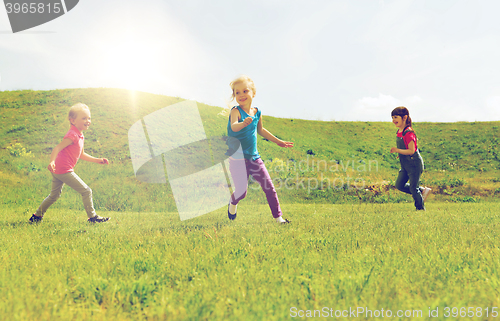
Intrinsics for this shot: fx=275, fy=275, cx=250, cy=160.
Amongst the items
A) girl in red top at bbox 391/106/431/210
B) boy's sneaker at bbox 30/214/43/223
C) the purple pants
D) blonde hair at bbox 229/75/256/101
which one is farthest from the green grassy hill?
girl in red top at bbox 391/106/431/210

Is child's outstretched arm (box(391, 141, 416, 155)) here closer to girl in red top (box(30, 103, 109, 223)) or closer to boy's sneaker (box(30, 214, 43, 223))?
girl in red top (box(30, 103, 109, 223))

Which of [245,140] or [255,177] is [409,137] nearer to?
[255,177]

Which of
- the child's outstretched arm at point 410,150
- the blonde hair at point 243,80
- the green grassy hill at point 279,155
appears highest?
the blonde hair at point 243,80

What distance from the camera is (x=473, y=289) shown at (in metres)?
2.13

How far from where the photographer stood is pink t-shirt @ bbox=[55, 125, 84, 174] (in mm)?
6004

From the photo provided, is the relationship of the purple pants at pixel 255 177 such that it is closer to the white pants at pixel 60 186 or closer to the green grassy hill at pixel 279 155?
the green grassy hill at pixel 279 155

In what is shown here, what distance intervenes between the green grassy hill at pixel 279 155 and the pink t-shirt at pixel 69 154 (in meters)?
3.25

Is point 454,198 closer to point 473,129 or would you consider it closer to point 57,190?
point 57,190

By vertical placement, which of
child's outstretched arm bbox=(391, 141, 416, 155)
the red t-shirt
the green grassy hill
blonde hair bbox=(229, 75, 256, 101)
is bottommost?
the green grassy hill

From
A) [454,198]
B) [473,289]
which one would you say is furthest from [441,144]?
[473,289]

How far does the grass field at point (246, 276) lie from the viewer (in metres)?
1.93

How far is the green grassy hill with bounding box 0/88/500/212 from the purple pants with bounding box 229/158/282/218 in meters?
1.34

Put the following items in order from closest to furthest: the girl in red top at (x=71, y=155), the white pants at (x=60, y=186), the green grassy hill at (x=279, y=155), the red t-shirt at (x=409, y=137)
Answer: the girl in red top at (x=71, y=155) < the white pants at (x=60, y=186) < the red t-shirt at (x=409, y=137) < the green grassy hill at (x=279, y=155)

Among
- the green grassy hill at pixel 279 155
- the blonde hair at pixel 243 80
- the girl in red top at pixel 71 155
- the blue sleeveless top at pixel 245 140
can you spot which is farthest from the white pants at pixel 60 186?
the blonde hair at pixel 243 80
